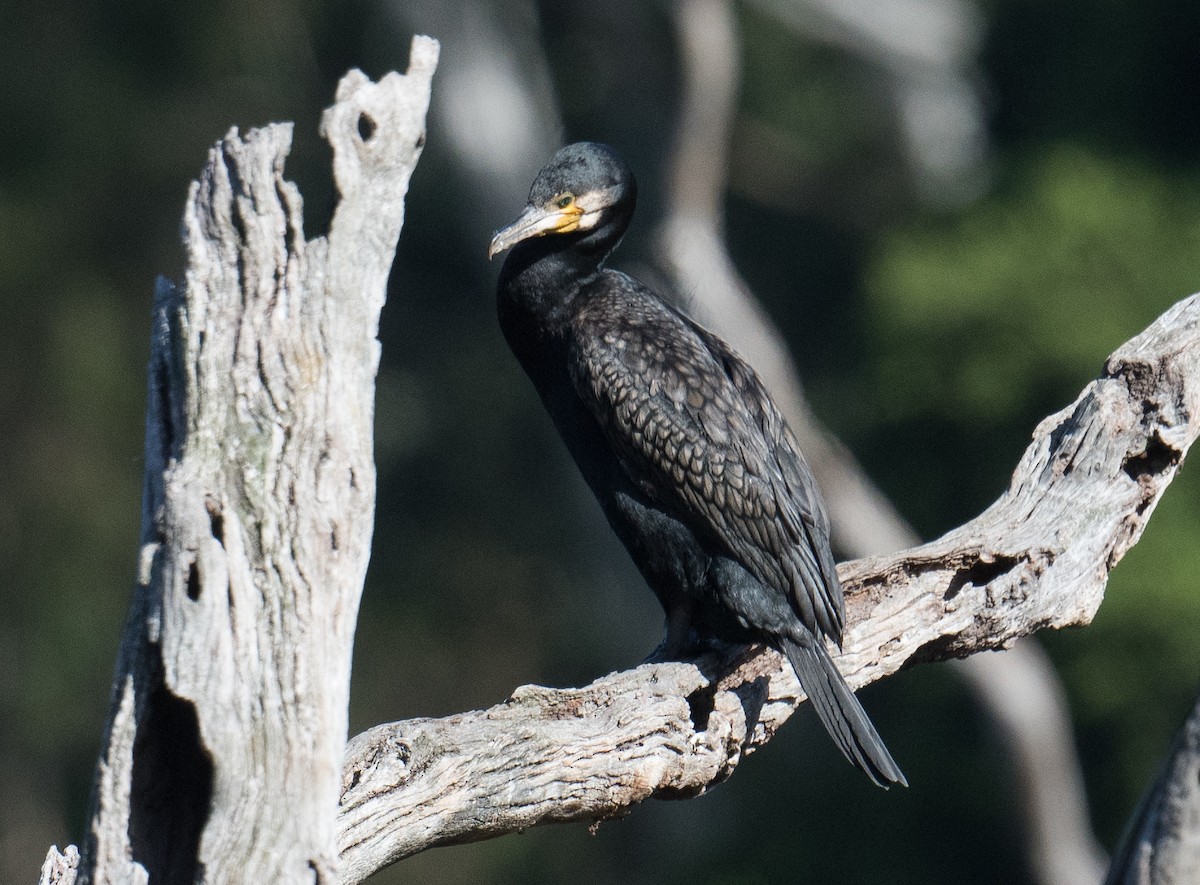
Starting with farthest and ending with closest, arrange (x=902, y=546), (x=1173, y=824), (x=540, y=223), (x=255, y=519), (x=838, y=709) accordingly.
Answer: (x=902, y=546) < (x=540, y=223) < (x=838, y=709) < (x=255, y=519) < (x=1173, y=824)

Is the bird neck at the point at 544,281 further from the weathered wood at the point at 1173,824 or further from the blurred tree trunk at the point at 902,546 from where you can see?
Answer: the blurred tree trunk at the point at 902,546

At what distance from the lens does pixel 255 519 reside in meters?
2.59

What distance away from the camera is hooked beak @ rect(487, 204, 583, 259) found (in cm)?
416

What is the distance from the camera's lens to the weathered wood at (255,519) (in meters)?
2.52

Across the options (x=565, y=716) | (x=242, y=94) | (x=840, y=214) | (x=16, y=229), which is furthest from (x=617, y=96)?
(x=565, y=716)

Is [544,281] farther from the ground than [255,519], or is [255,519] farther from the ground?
[544,281]

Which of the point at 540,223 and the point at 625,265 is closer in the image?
the point at 540,223

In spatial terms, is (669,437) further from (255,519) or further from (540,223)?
(255,519)

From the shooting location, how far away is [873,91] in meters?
13.0

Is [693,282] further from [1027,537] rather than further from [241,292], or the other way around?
[241,292]

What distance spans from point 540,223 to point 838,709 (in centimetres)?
149

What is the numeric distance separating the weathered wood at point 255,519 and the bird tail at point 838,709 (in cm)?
132

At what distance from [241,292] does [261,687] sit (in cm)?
63

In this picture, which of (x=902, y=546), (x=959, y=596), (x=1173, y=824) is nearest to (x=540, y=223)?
(x=959, y=596)
